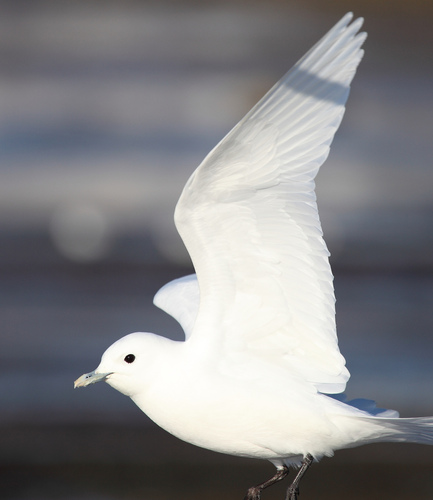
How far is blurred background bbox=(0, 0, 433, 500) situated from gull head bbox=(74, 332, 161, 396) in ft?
8.88

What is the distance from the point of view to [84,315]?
867cm

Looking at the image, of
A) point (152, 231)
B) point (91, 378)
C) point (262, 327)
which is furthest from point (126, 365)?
point (152, 231)

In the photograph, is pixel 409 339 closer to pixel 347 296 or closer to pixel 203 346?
pixel 347 296

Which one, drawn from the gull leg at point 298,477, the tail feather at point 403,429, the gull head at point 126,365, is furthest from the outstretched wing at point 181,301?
the tail feather at point 403,429

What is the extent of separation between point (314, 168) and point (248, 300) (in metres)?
0.49

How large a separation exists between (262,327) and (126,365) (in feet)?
1.54

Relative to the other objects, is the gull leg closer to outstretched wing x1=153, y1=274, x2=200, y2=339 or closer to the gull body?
the gull body

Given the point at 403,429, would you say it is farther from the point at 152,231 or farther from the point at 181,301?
the point at 152,231

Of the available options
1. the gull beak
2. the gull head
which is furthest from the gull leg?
the gull beak

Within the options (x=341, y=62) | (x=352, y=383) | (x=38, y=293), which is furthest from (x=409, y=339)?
(x=341, y=62)

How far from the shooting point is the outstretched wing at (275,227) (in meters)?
2.93

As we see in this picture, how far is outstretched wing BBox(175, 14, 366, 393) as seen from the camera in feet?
9.62

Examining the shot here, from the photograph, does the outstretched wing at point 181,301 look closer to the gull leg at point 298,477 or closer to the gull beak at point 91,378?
the gull beak at point 91,378

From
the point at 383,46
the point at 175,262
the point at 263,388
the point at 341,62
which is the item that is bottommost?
the point at 263,388
